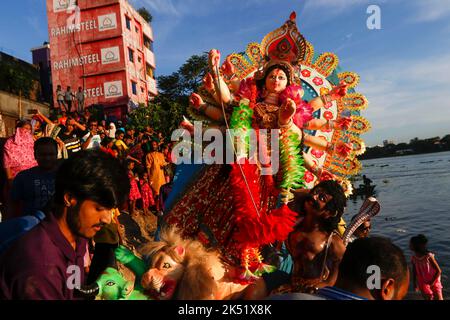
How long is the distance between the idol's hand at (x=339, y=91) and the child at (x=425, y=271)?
1.96 meters

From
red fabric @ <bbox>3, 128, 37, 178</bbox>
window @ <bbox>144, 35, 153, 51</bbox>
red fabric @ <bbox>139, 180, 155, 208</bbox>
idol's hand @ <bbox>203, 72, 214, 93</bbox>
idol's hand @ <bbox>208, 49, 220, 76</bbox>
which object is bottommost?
red fabric @ <bbox>139, 180, 155, 208</bbox>

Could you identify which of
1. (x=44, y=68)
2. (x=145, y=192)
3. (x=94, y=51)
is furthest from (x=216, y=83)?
(x=44, y=68)

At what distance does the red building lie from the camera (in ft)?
68.6

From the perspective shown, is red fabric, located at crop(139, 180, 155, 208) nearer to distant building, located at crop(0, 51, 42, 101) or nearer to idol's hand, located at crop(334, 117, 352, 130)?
idol's hand, located at crop(334, 117, 352, 130)

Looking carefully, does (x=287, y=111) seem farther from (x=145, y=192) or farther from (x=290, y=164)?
(x=145, y=192)

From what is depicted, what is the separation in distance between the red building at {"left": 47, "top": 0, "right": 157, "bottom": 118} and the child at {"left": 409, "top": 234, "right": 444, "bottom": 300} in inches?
751

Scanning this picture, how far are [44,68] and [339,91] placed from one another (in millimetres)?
25468

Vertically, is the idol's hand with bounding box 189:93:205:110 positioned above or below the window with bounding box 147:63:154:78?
below

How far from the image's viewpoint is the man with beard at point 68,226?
1.16 meters

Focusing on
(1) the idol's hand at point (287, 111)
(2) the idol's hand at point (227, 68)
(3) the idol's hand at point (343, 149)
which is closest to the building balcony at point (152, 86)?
(2) the idol's hand at point (227, 68)

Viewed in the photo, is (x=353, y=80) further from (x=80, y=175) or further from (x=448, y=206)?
(x=448, y=206)

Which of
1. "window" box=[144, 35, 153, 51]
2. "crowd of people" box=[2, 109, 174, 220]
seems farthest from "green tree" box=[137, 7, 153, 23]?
"crowd of people" box=[2, 109, 174, 220]

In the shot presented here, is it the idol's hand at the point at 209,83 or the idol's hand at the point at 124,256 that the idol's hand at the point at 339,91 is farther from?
the idol's hand at the point at 124,256
